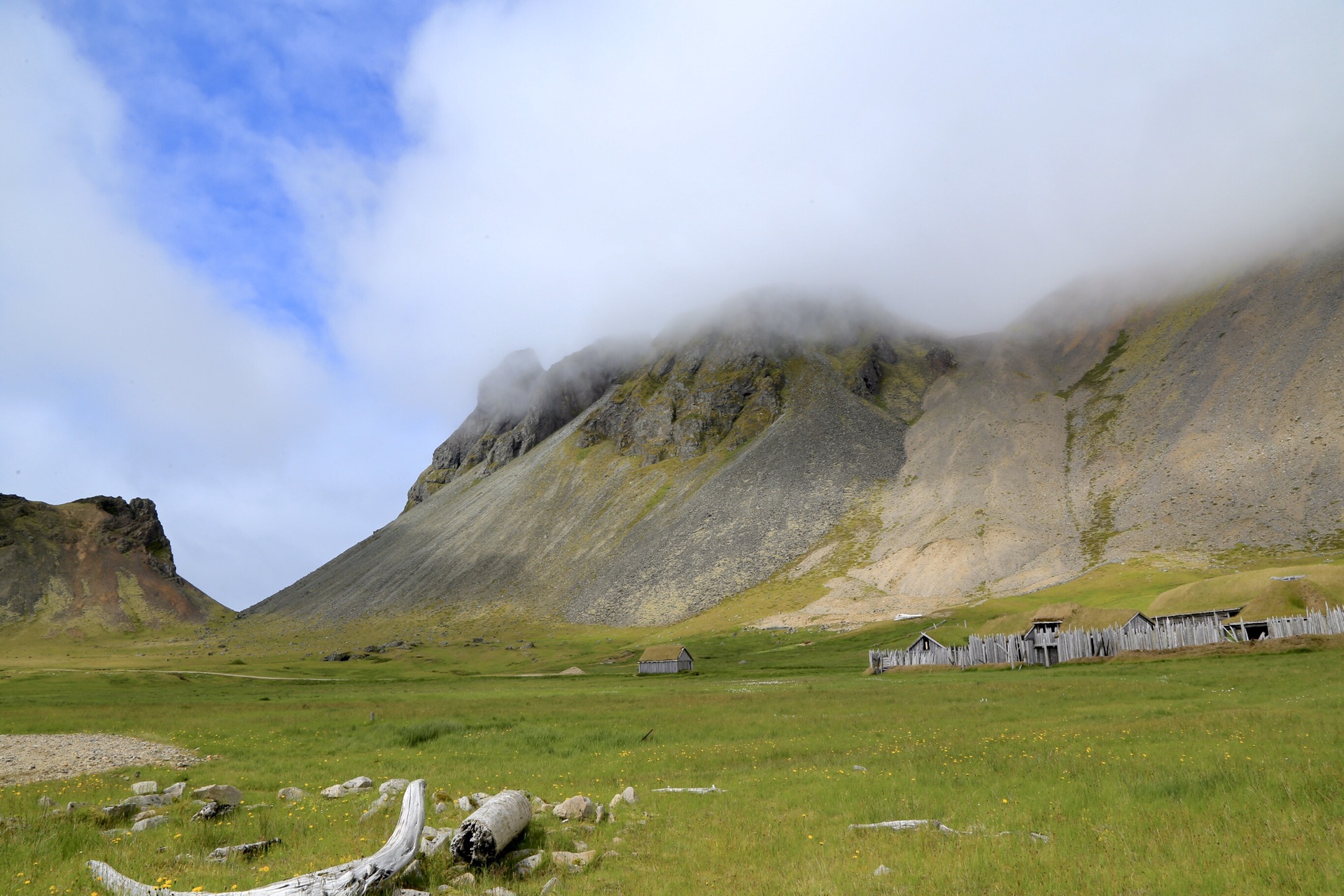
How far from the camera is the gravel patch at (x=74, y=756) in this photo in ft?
73.5

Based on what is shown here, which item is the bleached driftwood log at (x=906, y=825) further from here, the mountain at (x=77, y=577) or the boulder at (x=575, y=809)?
the mountain at (x=77, y=577)

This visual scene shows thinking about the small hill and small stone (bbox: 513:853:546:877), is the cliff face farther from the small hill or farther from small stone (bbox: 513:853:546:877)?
small stone (bbox: 513:853:546:877)

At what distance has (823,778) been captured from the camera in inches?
706

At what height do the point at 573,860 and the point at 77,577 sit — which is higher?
the point at 77,577

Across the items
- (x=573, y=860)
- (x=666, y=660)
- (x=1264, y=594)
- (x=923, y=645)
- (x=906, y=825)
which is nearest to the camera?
(x=573, y=860)

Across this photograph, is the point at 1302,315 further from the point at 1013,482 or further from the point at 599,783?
the point at 599,783

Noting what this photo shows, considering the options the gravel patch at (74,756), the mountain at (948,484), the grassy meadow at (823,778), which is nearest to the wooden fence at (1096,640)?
the grassy meadow at (823,778)

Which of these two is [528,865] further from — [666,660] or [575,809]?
[666,660]

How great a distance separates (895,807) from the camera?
14328 millimetres

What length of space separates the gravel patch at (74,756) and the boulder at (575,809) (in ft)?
55.3

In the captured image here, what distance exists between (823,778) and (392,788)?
1037 centimetres

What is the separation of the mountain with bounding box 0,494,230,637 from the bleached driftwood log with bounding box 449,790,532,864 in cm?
20108

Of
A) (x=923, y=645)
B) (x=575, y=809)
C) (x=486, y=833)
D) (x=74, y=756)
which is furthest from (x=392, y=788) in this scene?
(x=923, y=645)

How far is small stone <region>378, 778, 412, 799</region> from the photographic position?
1695 cm
